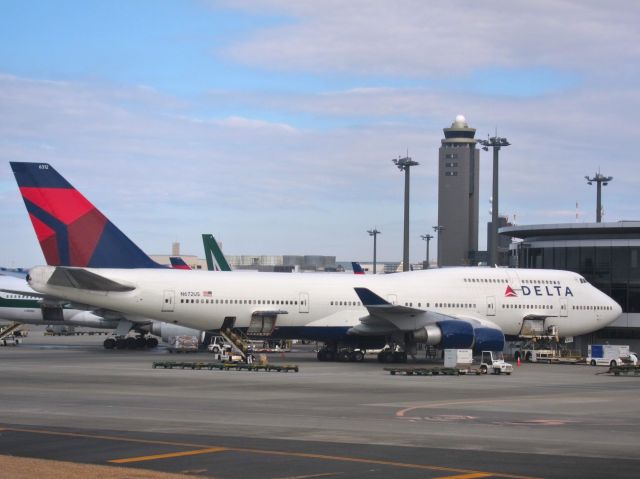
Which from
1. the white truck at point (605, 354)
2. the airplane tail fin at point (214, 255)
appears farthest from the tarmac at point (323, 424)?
the airplane tail fin at point (214, 255)

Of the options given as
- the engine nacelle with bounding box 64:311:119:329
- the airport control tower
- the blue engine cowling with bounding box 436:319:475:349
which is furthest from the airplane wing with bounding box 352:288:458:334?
the airport control tower

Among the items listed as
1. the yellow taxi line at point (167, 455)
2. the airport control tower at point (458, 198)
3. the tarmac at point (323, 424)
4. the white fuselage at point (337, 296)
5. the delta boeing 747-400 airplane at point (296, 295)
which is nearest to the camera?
the tarmac at point (323, 424)

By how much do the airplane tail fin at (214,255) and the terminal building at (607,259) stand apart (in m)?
27.4

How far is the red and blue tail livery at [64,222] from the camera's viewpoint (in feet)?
156

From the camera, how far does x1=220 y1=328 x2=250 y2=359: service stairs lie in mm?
49175

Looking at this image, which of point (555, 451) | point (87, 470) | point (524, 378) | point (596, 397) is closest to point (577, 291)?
point (524, 378)

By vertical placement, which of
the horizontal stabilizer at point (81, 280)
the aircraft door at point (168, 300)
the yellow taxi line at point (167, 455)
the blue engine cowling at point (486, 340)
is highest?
the horizontal stabilizer at point (81, 280)

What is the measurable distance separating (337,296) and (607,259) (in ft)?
62.8

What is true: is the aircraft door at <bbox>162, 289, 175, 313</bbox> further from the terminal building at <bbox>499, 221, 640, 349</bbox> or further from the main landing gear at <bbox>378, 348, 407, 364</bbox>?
the terminal building at <bbox>499, 221, 640, 349</bbox>

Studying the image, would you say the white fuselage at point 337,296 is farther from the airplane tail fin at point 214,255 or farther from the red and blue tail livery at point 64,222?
the airplane tail fin at point 214,255

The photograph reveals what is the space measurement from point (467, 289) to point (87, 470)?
127ft

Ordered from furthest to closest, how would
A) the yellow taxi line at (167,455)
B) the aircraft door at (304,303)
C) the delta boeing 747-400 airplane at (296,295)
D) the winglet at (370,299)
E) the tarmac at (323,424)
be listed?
the aircraft door at (304,303), the delta boeing 747-400 airplane at (296,295), the winglet at (370,299), the yellow taxi line at (167,455), the tarmac at (323,424)

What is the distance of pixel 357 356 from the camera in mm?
51812

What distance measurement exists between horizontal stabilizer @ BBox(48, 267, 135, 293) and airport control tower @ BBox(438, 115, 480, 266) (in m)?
111
